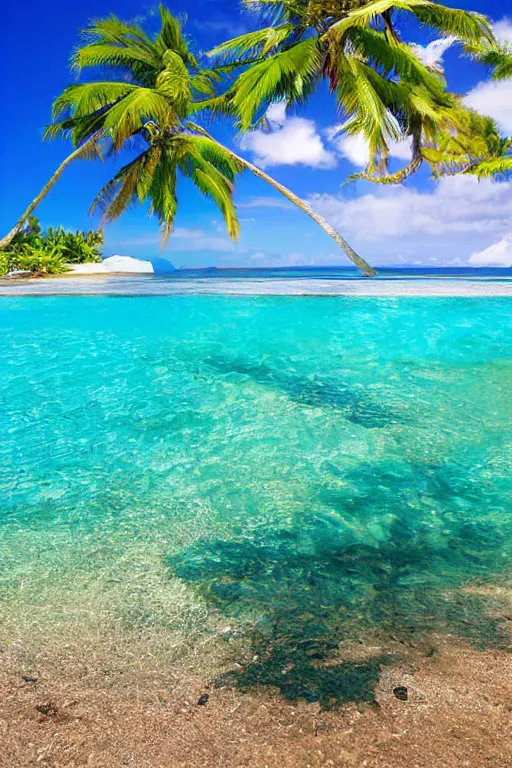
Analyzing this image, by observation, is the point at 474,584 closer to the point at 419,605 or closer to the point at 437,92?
the point at 419,605

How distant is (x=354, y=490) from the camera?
2508 millimetres

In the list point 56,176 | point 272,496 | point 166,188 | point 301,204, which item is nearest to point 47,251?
point 56,176

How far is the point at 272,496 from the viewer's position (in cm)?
243

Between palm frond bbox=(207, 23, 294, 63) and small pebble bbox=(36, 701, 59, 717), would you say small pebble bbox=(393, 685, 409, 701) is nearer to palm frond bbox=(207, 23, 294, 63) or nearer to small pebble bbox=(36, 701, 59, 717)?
small pebble bbox=(36, 701, 59, 717)

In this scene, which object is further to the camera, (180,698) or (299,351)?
(299,351)

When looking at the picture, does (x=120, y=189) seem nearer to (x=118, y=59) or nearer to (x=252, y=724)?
(x=118, y=59)

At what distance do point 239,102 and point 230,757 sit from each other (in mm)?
12933

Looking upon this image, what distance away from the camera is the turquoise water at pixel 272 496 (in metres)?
1.54

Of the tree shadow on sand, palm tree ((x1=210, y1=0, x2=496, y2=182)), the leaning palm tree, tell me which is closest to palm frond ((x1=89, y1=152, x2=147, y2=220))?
palm tree ((x1=210, y1=0, x2=496, y2=182))

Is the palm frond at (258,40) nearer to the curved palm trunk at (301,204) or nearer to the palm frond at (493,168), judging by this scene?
the curved palm trunk at (301,204)

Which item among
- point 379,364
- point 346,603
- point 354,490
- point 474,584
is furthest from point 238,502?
point 379,364

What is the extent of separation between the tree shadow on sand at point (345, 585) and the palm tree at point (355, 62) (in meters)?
10.9

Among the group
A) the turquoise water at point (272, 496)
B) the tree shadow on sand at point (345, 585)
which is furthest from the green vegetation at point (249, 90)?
the tree shadow on sand at point (345, 585)

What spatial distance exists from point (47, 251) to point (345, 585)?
17.2 m
